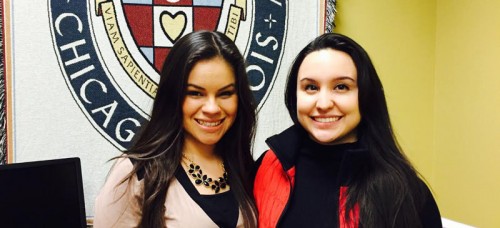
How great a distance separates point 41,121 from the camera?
1.46m

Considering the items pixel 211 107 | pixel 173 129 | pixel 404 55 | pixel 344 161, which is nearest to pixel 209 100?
pixel 211 107

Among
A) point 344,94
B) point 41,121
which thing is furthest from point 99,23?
point 344,94

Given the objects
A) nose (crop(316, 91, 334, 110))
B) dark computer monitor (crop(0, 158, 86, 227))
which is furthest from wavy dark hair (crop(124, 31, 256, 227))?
dark computer monitor (crop(0, 158, 86, 227))

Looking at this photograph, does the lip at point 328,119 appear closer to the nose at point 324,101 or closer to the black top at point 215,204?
the nose at point 324,101

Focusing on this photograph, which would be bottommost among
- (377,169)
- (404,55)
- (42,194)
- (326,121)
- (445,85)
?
(42,194)

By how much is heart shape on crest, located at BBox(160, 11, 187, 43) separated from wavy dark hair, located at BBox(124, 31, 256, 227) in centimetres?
43

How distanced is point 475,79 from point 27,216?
58.8 inches

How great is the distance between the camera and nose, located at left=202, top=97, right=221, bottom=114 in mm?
1056

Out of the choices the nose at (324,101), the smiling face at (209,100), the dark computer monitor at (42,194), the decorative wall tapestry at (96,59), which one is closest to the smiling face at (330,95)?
the nose at (324,101)

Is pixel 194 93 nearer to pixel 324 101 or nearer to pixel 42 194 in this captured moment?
pixel 324 101

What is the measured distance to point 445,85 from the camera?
63.9 inches

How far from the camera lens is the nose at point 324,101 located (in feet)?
3.13

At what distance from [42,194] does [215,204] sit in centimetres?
58

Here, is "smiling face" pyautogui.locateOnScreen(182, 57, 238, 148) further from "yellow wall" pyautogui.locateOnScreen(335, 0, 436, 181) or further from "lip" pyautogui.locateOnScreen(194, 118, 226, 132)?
"yellow wall" pyautogui.locateOnScreen(335, 0, 436, 181)
